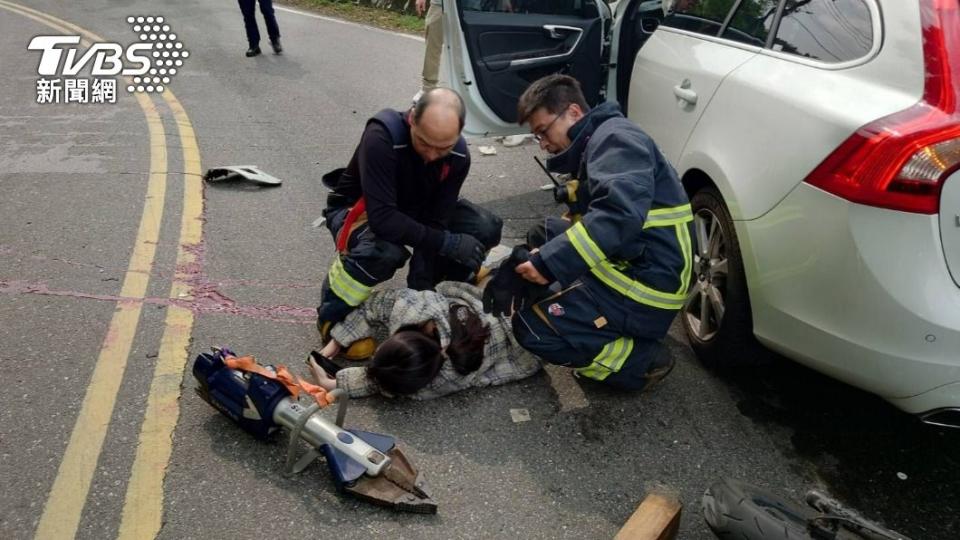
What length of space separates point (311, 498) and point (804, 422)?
1880 millimetres

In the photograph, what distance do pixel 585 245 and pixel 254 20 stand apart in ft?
26.1

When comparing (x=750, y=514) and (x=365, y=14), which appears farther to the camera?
(x=365, y=14)

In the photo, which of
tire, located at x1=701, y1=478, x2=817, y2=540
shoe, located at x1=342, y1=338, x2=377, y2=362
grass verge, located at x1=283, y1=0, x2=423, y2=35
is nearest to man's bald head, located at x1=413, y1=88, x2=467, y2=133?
shoe, located at x1=342, y1=338, x2=377, y2=362

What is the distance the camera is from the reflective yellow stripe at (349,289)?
129 inches

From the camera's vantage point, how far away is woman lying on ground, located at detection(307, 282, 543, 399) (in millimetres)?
2965

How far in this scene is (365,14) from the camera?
12.8 meters

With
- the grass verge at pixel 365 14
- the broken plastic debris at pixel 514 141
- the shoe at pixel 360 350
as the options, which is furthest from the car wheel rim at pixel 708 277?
the grass verge at pixel 365 14

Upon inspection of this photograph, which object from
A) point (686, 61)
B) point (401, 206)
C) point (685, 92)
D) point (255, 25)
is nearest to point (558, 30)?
point (686, 61)

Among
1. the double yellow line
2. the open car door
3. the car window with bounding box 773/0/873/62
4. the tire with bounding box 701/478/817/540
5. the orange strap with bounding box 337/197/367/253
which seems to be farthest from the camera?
the open car door

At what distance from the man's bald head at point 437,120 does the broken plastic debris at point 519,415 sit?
43.4 inches

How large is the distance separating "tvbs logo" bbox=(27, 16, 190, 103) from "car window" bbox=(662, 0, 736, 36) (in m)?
5.80

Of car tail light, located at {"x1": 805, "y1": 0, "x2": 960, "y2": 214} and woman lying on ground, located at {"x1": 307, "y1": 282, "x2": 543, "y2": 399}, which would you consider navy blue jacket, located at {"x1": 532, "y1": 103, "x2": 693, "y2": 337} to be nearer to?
woman lying on ground, located at {"x1": 307, "y1": 282, "x2": 543, "y2": 399}

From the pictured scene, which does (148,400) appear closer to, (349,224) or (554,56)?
(349,224)

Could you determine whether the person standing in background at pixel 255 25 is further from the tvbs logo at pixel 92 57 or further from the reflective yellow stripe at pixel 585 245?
the reflective yellow stripe at pixel 585 245
